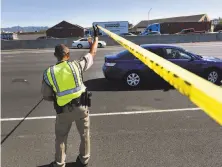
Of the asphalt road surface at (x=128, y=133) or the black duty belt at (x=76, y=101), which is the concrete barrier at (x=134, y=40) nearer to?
the asphalt road surface at (x=128, y=133)

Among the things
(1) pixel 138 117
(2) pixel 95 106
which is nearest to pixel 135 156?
(1) pixel 138 117

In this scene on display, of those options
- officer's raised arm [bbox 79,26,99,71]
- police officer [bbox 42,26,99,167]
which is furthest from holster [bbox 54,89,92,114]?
officer's raised arm [bbox 79,26,99,71]

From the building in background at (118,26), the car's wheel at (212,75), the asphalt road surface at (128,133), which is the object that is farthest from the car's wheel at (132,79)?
the building in background at (118,26)

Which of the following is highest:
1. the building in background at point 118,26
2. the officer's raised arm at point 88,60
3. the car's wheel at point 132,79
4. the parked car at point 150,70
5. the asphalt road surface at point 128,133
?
the building in background at point 118,26

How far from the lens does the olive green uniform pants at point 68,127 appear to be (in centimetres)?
409

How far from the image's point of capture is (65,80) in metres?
3.94

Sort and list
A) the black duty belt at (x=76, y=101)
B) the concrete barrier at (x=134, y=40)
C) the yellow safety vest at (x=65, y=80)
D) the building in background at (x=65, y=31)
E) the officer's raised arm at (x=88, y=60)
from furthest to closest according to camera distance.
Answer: the building in background at (x=65, y=31) → the concrete barrier at (x=134, y=40) → the officer's raised arm at (x=88, y=60) → the black duty belt at (x=76, y=101) → the yellow safety vest at (x=65, y=80)

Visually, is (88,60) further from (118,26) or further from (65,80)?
(118,26)

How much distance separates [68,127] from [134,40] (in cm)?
3455

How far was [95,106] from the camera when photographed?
7.98m

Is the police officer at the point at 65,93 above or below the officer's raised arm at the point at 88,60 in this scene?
below

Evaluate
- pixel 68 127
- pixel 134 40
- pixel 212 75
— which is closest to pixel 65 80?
pixel 68 127

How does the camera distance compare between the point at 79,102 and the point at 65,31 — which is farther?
the point at 65,31

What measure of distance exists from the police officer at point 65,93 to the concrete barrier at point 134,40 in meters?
33.1
